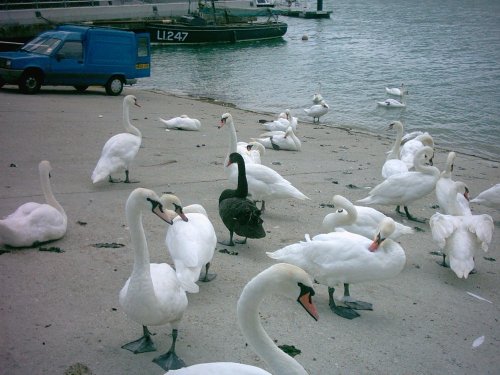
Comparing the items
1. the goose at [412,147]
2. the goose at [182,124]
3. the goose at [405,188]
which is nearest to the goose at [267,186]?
the goose at [405,188]

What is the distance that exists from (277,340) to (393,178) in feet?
13.3

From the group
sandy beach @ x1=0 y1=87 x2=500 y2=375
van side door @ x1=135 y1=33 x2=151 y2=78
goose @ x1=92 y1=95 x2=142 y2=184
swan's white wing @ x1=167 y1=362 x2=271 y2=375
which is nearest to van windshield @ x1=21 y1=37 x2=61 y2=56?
van side door @ x1=135 y1=33 x2=151 y2=78

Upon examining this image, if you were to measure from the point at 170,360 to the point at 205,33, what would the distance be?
40.4m

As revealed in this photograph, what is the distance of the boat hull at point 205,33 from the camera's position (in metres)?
41.5

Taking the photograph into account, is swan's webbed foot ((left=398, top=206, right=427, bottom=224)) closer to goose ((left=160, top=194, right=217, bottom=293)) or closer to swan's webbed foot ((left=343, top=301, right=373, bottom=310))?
swan's webbed foot ((left=343, top=301, right=373, bottom=310))

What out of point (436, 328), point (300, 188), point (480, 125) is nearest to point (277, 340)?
point (436, 328)

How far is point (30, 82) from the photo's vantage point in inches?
650

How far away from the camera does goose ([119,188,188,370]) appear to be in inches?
162

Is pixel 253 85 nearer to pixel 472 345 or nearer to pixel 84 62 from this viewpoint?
pixel 84 62

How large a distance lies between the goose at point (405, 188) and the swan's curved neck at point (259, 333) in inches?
194

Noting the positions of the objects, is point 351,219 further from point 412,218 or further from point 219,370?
point 219,370

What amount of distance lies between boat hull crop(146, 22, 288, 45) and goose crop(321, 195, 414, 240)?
36.9 metres

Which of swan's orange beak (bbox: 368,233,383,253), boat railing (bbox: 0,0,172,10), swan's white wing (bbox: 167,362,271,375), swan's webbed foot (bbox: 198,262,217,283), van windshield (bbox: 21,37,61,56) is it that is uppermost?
boat railing (bbox: 0,0,172,10)

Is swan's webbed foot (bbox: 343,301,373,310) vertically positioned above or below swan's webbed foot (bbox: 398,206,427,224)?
above
